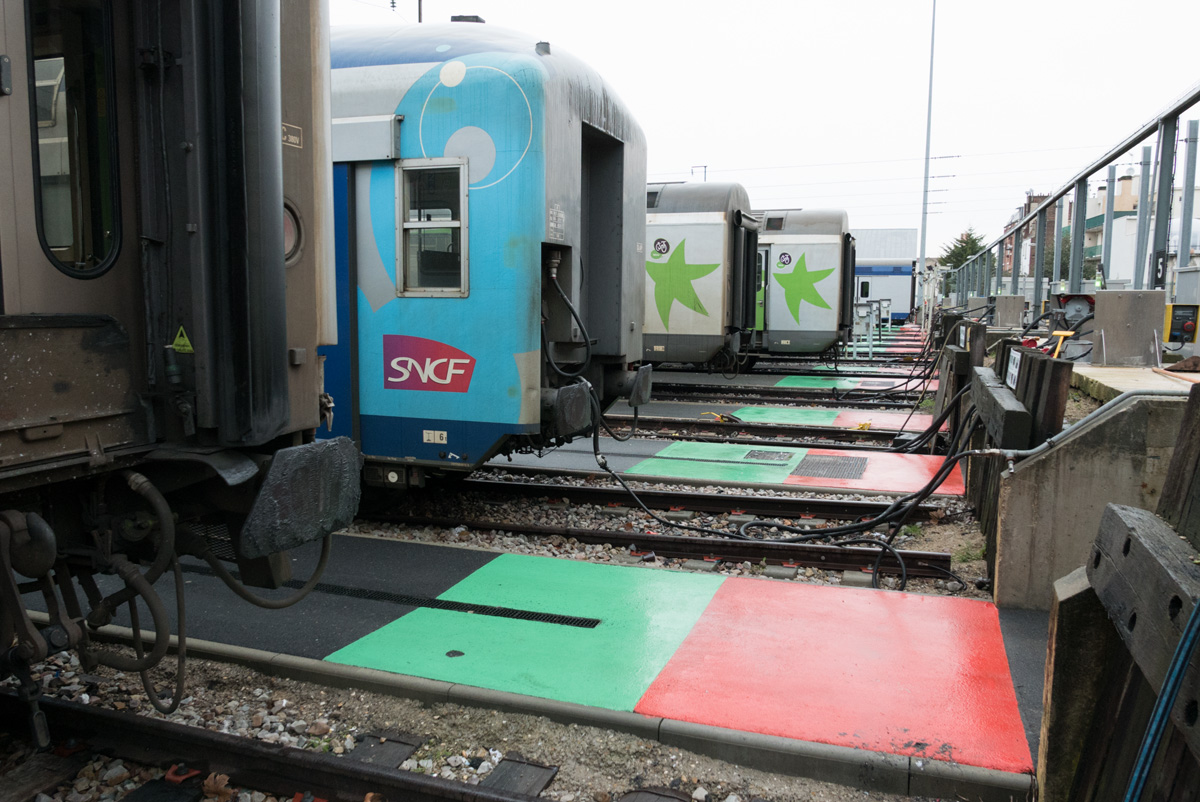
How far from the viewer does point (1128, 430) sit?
16.6ft

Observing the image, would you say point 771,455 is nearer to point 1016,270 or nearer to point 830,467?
point 830,467

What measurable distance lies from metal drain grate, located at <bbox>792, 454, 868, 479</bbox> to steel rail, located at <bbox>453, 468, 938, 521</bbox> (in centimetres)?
108

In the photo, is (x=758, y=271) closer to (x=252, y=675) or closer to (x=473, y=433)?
(x=473, y=433)

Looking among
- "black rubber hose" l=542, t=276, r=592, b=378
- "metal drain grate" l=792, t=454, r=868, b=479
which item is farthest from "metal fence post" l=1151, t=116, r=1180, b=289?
"black rubber hose" l=542, t=276, r=592, b=378

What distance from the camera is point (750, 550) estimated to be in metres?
6.45

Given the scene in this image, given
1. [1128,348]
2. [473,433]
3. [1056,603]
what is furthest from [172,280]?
[1128,348]

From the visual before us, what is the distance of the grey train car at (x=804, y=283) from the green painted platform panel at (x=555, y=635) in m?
14.5

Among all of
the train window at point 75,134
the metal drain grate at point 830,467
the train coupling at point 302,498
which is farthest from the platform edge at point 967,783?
the metal drain grate at point 830,467

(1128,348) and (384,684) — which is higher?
(1128,348)

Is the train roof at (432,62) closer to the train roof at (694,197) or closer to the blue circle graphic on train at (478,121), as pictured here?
the blue circle graphic on train at (478,121)

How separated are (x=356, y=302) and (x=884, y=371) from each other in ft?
54.0

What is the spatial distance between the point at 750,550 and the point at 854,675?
2161 millimetres

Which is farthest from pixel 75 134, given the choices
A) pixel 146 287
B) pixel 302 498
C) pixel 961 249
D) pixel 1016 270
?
pixel 961 249

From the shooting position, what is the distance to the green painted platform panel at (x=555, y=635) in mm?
4246
